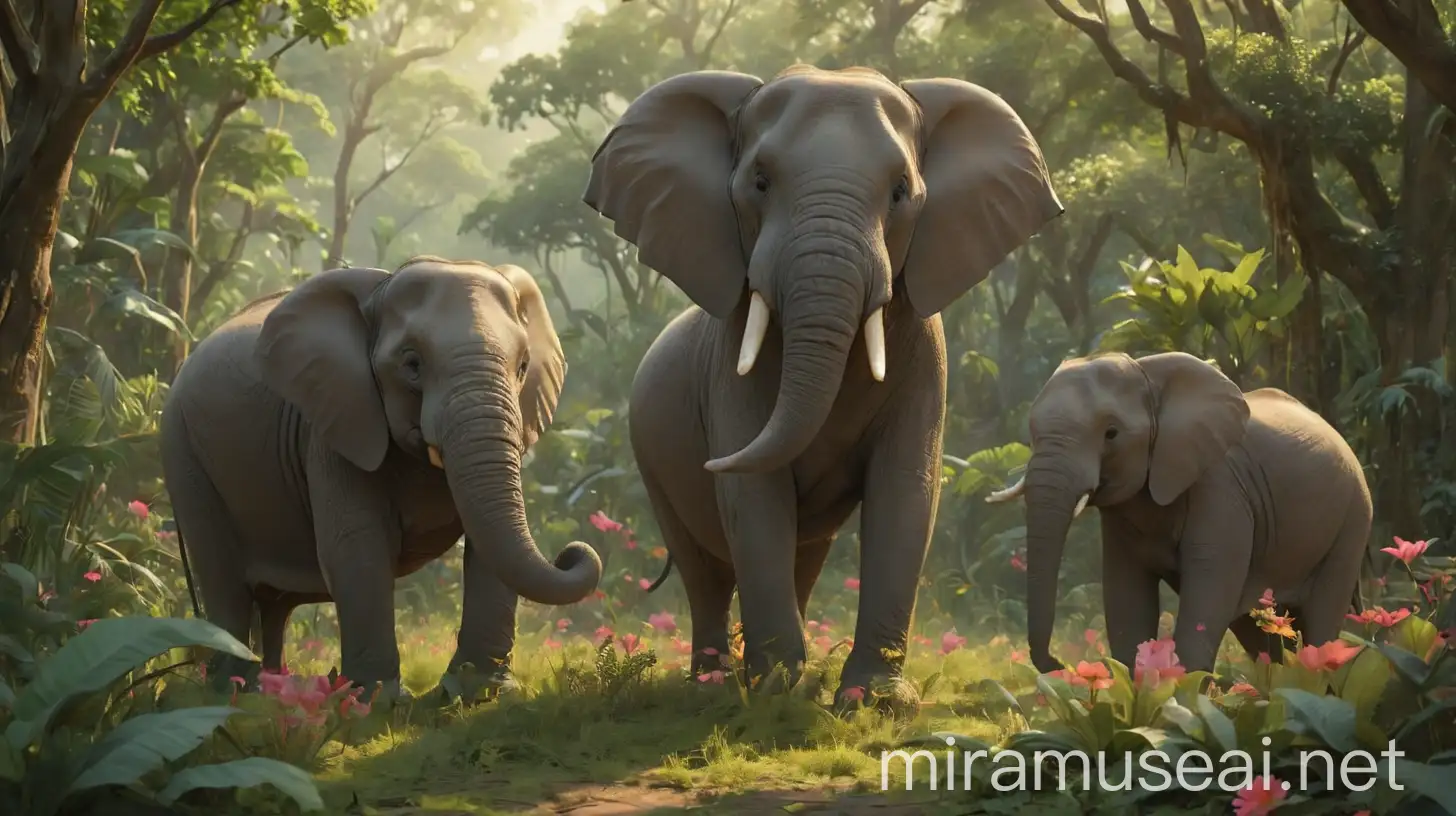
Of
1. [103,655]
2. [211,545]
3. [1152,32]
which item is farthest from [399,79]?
[103,655]

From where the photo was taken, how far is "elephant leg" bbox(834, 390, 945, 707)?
7.01 metres

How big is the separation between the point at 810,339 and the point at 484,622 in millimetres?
2298

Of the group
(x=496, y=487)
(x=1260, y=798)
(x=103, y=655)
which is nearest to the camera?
(x=1260, y=798)

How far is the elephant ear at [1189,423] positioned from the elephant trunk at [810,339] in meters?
1.95

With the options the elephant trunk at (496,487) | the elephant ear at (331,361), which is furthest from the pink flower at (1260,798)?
the elephant ear at (331,361)

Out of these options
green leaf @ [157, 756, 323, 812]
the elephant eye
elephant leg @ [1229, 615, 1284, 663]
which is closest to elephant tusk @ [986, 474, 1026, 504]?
elephant leg @ [1229, 615, 1284, 663]

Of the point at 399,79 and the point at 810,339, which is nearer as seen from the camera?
the point at 810,339

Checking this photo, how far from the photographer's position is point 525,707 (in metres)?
6.95

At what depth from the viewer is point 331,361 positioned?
7.53 metres

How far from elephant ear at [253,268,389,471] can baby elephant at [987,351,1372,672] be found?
2934mm

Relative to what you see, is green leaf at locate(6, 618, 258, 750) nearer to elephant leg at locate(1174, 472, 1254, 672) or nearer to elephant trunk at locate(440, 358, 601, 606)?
elephant trunk at locate(440, 358, 601, 606)

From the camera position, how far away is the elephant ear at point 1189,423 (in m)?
7.86

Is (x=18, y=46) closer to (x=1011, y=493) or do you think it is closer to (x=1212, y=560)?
(x=1011, y=493)

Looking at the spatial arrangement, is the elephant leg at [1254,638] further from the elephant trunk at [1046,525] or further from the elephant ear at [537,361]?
the elephant ear at [537,361]
